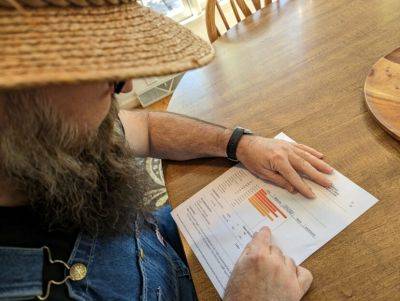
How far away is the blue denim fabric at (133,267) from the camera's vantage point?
578 millimetres

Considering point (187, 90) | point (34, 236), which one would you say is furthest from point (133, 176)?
point (187, 90)

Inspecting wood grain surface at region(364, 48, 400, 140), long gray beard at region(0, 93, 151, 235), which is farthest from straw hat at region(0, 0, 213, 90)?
wood grain surface at region(364, 48, 400, 140)

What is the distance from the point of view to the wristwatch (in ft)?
2.44

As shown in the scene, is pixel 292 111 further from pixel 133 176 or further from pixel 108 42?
pixel 108 42

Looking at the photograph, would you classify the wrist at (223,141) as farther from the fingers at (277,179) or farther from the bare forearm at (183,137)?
the fingers at (277,179)

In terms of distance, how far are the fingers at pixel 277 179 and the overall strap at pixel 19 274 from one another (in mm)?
481

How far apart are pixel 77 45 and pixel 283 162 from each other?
492 mm

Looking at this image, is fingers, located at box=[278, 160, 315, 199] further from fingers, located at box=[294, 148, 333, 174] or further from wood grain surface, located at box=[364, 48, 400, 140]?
wood grain surface, located at box=[364, 48, 400, 140]

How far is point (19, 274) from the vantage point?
49 centimetres

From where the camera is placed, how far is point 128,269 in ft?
2.13

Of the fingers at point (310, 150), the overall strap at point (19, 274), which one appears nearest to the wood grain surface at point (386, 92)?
the fingers at point (310, 150)

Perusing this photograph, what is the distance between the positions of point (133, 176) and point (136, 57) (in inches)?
18.5

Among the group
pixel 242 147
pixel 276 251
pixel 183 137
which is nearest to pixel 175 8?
pixel 183 137

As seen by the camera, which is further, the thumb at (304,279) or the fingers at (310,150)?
the fingers at (310,150)
